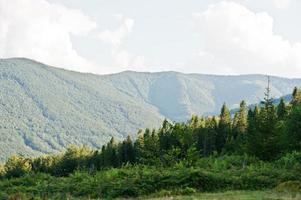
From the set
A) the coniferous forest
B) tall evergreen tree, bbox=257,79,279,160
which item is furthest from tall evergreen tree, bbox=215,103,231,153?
tall evergreen tree, bbox=257,79,279,160

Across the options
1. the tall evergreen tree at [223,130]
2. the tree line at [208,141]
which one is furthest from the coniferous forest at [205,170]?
the tree line at [208,141]

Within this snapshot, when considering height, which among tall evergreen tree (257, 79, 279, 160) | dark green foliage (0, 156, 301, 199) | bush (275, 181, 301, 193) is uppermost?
tall evergreen tree (257, 79, 279, 160)

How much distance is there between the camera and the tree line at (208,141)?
50031mm

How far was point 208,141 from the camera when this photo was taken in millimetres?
100562

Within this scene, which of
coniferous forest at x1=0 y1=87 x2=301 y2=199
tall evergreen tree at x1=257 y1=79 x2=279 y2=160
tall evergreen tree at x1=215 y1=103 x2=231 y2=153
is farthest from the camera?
tall evergreen tree at x1=215 y1=103 x2=231 y2=153

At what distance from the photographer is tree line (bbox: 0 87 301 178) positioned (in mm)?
50031

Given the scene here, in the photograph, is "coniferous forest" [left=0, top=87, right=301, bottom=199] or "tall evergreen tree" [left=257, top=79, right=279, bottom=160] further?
"tall evergreen tree" [left=257, top=79, right=279, bottom=160]

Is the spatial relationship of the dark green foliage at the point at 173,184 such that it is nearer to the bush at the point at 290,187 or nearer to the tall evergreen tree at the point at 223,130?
the bush at the point at 290,187

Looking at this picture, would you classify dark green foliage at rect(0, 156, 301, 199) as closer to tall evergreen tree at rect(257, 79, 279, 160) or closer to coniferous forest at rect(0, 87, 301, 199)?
coniferous forest at rect(0, 87, 301, 199)

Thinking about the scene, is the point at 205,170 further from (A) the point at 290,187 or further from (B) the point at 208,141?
(B) the point at 208,141

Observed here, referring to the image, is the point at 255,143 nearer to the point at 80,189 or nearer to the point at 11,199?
the point at 80,189

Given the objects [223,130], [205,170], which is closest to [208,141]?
[223,130]

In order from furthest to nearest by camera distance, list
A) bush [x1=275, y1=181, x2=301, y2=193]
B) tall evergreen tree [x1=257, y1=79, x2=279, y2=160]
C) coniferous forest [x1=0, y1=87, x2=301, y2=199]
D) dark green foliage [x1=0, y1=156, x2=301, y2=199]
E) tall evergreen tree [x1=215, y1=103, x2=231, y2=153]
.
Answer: tall evergreen tree [x1=215, y1=103, x2=231, y2=153], tall evergreen tree [x1=257, y1=79, x2=279, y2=160], coniferous forest [x1=0, y1=87, x2=301, y2=199], dark green foliage [x1=0, y1=156, x2=301, y2=199], bush [x1=275, y1=181, x2=301, y2=193]

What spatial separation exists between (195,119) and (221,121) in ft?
27.5
